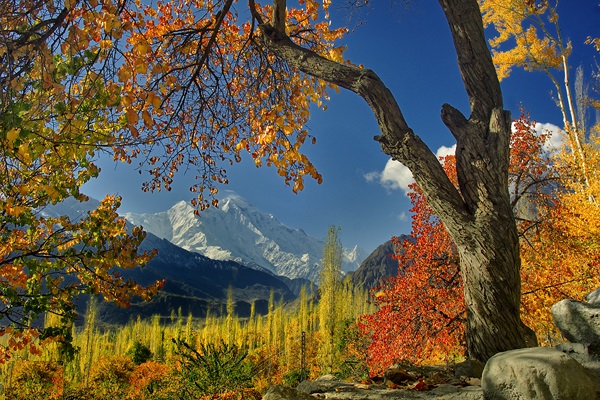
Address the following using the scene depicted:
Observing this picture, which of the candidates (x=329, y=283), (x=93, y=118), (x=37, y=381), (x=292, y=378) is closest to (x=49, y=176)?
(x=93, y=118)

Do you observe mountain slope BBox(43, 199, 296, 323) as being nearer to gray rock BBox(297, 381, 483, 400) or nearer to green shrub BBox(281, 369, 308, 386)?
green shrub BBox(281, 369, 308, 386)

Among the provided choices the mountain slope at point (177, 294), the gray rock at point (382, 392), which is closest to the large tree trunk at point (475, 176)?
Answer: the gray rock at point (382, 392)

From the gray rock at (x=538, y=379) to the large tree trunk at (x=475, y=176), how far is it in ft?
2.25

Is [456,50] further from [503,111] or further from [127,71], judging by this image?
[127,71]

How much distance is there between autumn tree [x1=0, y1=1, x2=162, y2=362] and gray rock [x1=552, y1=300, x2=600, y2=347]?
3634 millimetres

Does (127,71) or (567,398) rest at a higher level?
(127,71)

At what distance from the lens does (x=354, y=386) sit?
10.6 ft

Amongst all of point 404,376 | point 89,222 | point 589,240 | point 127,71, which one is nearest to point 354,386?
point 404,376

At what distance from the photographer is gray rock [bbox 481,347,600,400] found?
2064 mm

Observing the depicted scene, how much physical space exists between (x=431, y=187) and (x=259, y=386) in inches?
443

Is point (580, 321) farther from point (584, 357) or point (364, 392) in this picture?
point (364, 392)

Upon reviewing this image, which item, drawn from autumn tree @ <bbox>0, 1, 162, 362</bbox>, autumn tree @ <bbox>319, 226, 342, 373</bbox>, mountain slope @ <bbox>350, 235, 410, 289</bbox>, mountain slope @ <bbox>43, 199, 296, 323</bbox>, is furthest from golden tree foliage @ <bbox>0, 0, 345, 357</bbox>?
mountain slope @ <bbox>350, 235, 410, 289</bbox>

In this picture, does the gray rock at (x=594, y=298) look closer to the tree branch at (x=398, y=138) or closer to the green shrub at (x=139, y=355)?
the tree branch at (x=398, y=138)

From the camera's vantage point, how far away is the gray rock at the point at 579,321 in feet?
9.08
